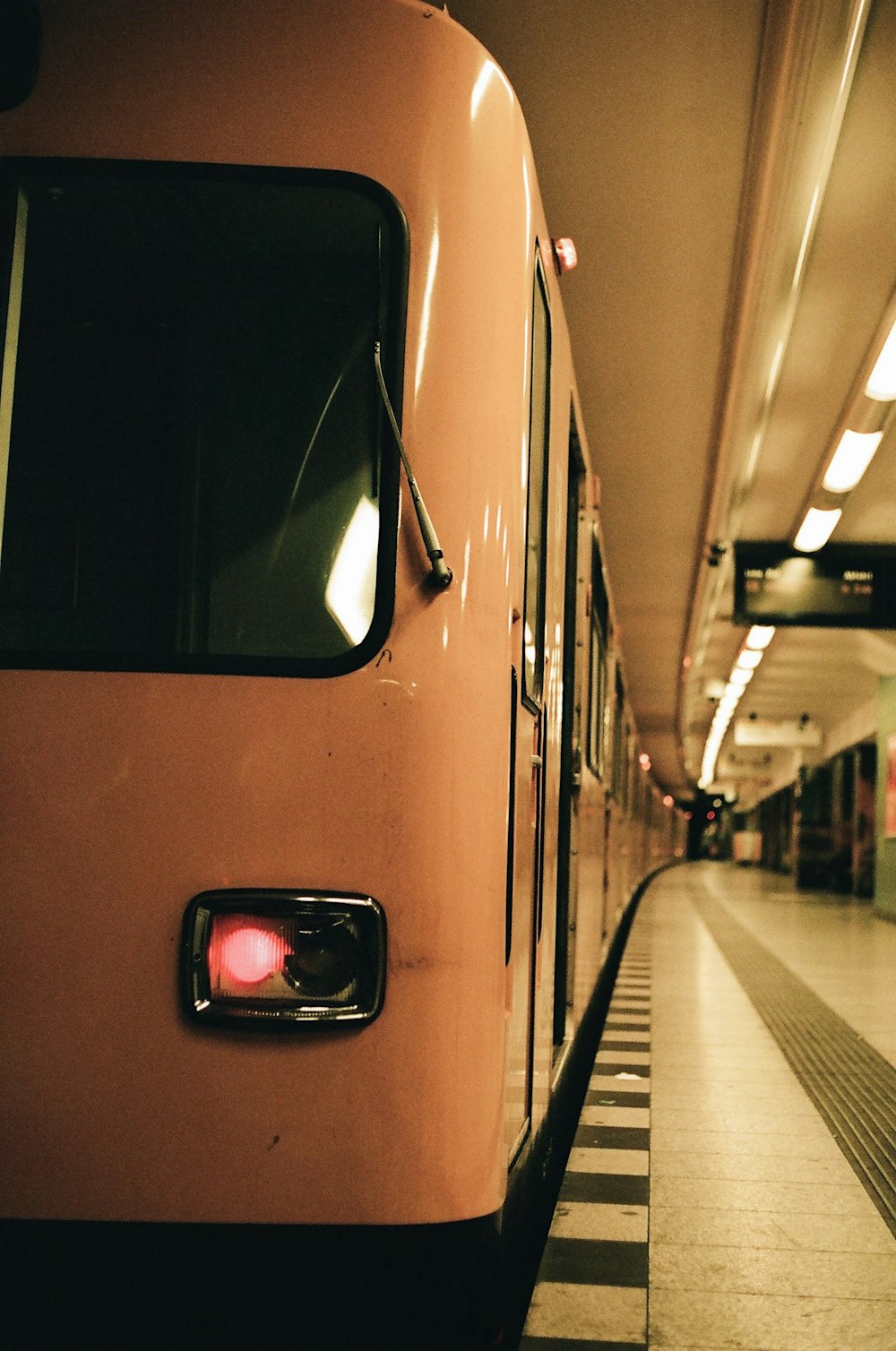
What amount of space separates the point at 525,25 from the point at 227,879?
398 centimetres

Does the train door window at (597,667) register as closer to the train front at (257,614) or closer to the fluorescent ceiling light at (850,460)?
the fluorescent ceiling light at (850,460)

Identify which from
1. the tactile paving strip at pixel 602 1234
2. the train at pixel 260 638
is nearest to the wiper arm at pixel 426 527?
the train at pixel 260 638

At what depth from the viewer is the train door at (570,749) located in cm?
369

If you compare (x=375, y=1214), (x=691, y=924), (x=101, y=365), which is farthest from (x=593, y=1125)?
(x=691, y=924)

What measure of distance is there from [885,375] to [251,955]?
6.41 metres

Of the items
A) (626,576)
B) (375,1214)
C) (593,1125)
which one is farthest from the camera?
(626,576)

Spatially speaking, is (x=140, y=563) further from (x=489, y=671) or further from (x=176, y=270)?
(x=489, y=671)

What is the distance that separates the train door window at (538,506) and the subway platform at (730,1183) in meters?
1.41

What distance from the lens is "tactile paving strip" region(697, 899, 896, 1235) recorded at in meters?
4.34

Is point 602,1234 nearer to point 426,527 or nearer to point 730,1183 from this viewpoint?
point 730,1183

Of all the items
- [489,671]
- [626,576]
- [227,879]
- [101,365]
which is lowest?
[227,879]

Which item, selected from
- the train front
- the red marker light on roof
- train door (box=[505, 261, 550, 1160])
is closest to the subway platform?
train door (box=[505, 261, 550, 1160])

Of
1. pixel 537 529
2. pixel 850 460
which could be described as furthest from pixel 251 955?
pixel 850 460

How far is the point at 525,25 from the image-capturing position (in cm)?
478
